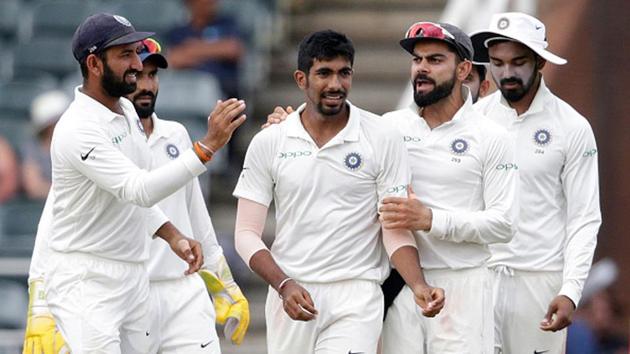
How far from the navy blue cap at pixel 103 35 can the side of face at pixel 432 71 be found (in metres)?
1.18

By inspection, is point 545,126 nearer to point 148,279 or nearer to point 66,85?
point 148,279

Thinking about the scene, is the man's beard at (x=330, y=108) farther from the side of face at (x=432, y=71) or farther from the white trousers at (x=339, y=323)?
the white trousers at (x=339, y=323)

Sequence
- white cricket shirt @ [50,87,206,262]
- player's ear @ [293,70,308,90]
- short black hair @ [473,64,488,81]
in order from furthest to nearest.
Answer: short black hair @ [473,64,488,81], player's ear @ [293,70,308,90], white cricket shirt @ [50,87,206,262]

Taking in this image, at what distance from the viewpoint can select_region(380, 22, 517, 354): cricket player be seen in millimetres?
7535

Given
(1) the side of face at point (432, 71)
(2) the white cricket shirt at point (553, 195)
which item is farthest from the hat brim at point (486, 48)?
(1) the side of face at point (432, 71)

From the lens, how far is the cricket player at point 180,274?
805 centimetres

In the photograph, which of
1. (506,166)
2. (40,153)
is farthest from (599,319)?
(40,153)

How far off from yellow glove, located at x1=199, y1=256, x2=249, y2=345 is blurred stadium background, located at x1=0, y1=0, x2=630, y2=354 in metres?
2.76

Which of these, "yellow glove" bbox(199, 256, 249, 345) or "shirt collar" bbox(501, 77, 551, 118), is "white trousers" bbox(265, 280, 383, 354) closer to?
"yellow glove" bbox(199, 256, 249, 345)

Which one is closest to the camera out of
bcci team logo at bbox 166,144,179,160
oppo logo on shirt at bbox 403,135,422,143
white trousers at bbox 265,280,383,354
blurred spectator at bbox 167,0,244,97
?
white trousers at bbox 265,280,383,354

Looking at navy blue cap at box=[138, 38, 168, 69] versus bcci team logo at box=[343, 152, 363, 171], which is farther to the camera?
navy blue cap at box=[138, 38, 168, 69]

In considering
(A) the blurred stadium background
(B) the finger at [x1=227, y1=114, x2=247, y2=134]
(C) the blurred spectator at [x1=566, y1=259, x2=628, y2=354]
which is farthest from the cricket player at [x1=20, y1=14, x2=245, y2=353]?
(C) the blurred spectator at [x1=566, y1=259, x2=628, y2=354]

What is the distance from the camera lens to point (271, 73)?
1428cm

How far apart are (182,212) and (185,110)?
14.7 ft
